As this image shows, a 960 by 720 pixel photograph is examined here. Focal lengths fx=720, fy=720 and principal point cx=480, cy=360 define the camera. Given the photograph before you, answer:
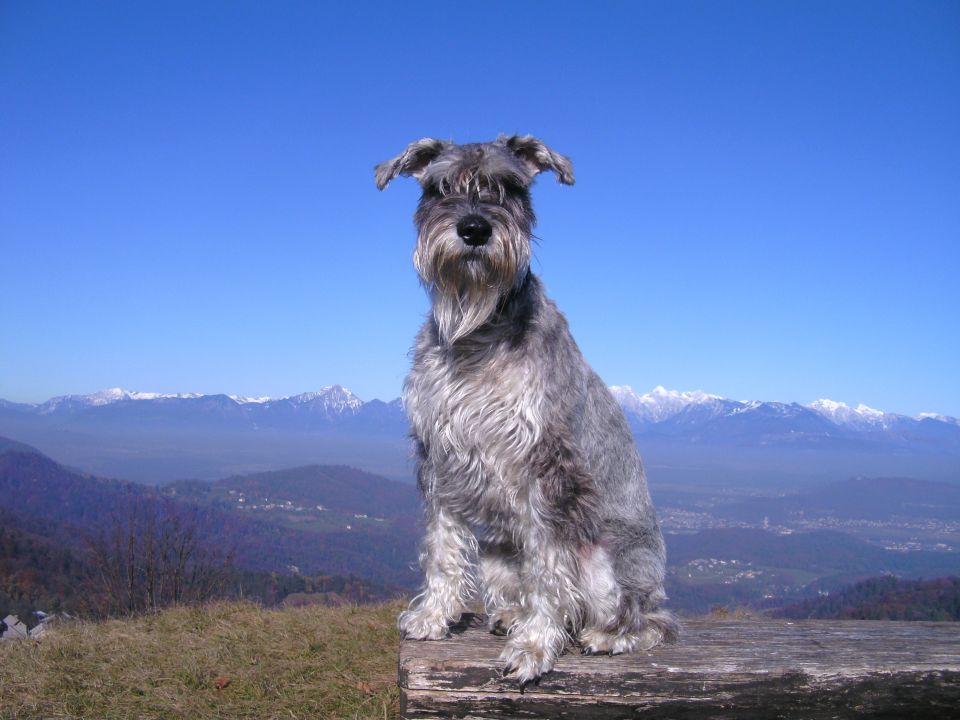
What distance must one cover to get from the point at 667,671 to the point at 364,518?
158074 millimetres

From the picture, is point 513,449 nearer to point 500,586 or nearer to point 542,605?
point 542,605

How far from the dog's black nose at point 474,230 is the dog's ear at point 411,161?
956mm

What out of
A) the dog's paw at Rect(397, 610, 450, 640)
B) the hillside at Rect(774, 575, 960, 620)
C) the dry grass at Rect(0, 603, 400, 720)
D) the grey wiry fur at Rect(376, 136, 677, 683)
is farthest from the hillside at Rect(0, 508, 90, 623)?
the hillside at Rect(774, 575, 960, 620)

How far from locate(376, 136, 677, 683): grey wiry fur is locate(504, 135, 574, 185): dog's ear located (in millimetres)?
11

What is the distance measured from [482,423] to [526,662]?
5.73 ft

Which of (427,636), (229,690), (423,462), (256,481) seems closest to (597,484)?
(423,462)

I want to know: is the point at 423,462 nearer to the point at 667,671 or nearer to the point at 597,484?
the point at 597,484

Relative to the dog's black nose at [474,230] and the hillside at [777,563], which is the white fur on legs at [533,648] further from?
the hillside at [777,563]

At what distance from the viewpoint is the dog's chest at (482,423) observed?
5.38 meters

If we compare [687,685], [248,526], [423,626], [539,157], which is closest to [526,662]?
[423,626]

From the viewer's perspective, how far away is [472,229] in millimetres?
5152

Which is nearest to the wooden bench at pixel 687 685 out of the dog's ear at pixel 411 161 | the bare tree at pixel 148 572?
the dog's ear at pixel 411 161

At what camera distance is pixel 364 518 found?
518ft

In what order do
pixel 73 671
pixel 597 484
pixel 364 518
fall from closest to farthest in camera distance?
pixel 597 484 < pixel 73 671 < pixel 364 518
